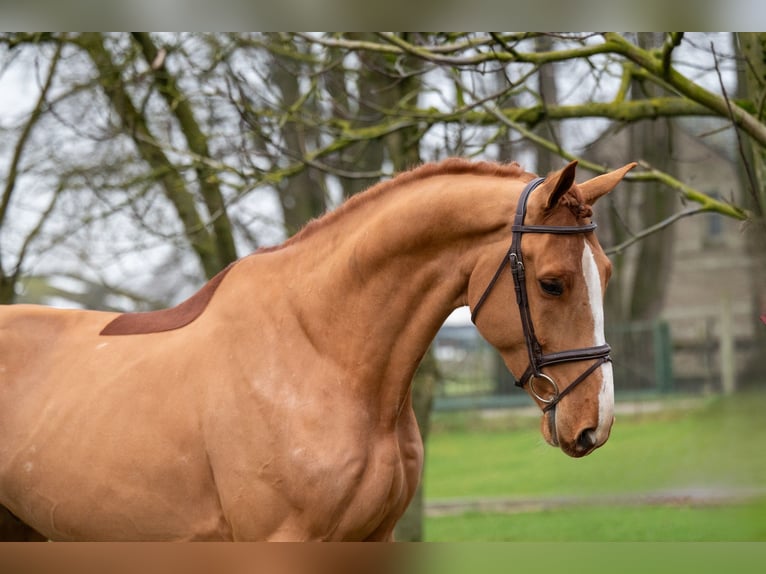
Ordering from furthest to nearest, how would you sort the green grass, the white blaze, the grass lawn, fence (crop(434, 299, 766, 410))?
fence (crop(434, 299, 766, 410))
the grass lawn
the green grass
the white blaze

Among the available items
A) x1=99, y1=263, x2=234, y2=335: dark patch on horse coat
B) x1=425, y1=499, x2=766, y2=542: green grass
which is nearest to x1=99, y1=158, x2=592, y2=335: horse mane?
x1=99, y1=263, x2=234, y2=335: dark patch on horse coat

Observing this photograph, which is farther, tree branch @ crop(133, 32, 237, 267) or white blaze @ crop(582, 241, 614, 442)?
tree branch @ crop(133, 32, 237, 267)

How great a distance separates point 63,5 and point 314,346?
1699 mm

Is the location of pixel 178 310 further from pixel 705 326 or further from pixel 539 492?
pixel 705 326

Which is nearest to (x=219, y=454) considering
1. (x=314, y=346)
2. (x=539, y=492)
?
Result: (x=314, y=346)

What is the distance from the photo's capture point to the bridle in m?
3.01

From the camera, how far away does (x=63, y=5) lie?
146 inches

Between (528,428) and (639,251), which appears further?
(639,251)

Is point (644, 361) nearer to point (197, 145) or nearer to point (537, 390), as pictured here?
point (197, 145)

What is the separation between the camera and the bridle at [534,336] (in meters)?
3.01

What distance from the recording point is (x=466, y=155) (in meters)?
7.23

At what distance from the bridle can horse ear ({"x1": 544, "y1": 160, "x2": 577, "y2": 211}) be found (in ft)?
0.25

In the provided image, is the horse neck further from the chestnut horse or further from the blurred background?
the blurred background

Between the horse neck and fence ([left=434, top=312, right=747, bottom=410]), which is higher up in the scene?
the horse neck
